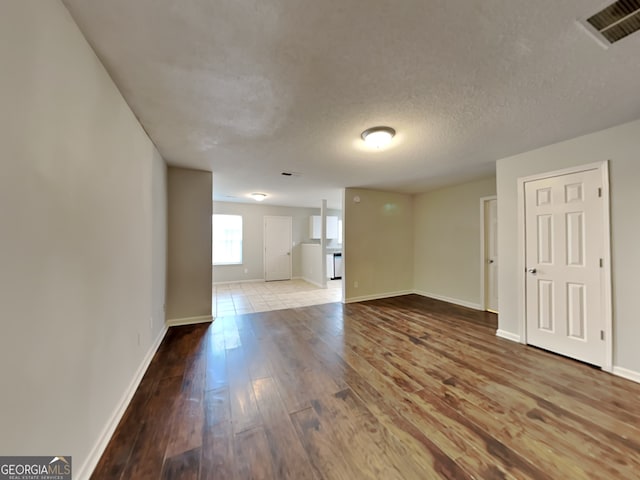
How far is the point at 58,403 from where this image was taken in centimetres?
106

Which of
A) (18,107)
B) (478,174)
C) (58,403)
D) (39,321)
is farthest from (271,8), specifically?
(478,174)

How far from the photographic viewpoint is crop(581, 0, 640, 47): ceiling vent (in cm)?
111

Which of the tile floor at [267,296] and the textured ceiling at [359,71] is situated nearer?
the textured ceiling at [359,71]

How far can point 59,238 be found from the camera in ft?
3.54

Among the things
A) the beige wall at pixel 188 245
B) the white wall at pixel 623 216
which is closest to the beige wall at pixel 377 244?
the beige wall at pixel 188 245

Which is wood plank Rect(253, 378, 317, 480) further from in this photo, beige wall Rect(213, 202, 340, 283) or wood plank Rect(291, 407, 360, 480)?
beige wall Rect(213, 202, 340, 283)

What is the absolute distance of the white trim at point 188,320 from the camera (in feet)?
11.5

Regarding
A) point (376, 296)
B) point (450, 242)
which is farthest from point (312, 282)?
point (450, 242)

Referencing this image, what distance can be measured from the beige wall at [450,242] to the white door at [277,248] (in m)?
3.82

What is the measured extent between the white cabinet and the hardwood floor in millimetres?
5075

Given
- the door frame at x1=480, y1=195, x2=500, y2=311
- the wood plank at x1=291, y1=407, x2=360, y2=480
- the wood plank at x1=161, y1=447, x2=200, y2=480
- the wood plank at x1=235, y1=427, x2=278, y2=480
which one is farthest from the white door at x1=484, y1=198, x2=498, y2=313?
the wood plank at x1=161, y1=447, x2=200, y2=480

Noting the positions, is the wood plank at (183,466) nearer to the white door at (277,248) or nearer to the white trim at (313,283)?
the white trim at (313,283)

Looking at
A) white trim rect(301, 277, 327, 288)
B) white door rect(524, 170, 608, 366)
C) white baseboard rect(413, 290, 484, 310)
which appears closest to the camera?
white door rect(524, 170, 608, 366)

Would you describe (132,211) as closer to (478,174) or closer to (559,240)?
(559,240)
